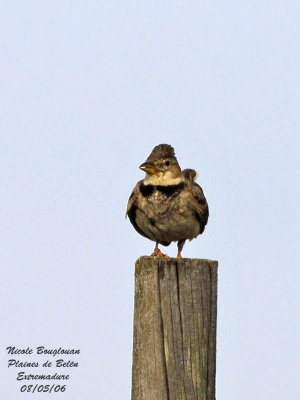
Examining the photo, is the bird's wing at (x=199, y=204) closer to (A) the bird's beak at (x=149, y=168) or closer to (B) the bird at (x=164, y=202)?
(B) the bird at (x=164, y=202)

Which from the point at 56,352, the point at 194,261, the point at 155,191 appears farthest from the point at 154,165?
the point at 194,261

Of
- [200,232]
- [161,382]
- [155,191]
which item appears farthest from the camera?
[200,232]

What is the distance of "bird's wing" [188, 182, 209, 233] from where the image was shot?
27.9 ft

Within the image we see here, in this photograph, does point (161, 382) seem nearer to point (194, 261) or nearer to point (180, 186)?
point (194, 261)

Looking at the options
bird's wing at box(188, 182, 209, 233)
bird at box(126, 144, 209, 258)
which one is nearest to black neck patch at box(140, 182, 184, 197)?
bird at box(126, 144, 209, 258)

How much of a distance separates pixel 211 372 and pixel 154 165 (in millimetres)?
3686

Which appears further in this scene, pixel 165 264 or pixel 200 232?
pixel 200 232

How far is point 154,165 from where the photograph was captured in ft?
27.1

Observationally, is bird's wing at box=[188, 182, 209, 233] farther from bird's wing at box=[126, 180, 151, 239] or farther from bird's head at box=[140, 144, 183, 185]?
bird's wing at box=[126, 180, 151, 239]

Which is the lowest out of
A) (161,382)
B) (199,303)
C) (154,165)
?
(161,382)

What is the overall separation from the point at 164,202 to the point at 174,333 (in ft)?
11.5

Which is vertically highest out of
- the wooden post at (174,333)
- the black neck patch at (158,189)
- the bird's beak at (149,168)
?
the bird's beak at (149,168)

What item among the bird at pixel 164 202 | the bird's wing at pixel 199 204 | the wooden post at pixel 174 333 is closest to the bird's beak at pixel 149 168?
the bird at pixel 164 202

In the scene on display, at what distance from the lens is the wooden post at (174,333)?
4.82 metres
